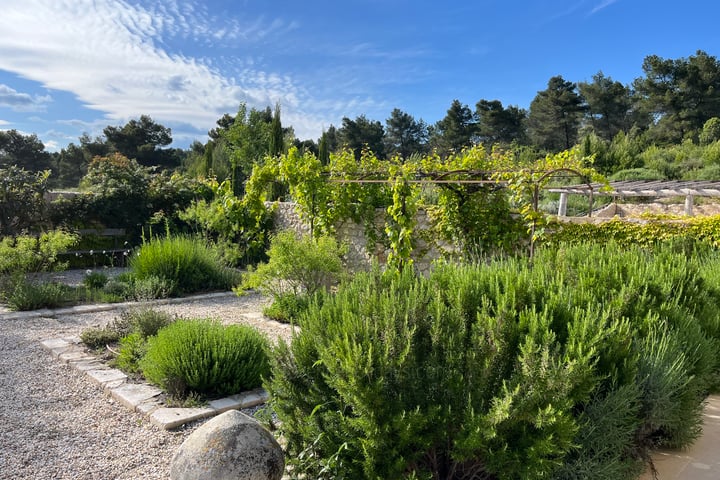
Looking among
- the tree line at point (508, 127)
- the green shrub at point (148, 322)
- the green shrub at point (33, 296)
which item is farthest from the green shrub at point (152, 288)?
the tree line at point (508, 127)

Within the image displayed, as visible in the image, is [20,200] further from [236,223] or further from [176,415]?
[176,415]

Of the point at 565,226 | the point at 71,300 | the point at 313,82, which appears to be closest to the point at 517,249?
the point at 565,226

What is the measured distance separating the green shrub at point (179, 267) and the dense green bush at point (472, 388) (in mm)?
5228

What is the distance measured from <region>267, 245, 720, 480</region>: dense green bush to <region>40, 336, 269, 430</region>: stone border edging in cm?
115

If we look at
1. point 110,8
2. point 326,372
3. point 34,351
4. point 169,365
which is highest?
point 110,8

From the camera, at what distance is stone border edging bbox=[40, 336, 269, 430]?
3010 millimetres

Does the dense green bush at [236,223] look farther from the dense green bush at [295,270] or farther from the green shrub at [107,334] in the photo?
the green shrub at [107,334]

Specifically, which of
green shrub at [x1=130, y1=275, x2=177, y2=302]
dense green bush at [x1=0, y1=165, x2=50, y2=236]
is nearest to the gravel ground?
green shrub at [x1=130, y1=275, x2=177, y2=302]

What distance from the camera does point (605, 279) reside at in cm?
320

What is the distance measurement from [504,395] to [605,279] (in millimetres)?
1828

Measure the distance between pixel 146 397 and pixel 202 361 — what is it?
455mm

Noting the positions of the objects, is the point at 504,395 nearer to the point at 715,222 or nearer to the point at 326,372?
the point at 326,372

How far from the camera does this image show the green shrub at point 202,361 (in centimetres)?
333

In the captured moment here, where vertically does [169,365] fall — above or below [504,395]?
below
